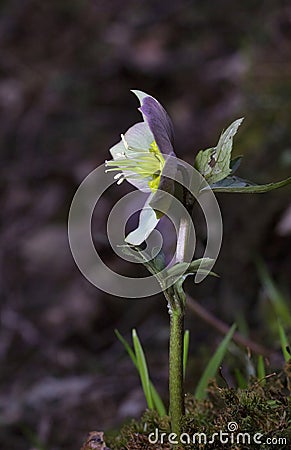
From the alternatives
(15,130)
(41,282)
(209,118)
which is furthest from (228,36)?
(41,282)

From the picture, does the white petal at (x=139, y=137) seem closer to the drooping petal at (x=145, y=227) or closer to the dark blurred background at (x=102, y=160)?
the drooping petal at (x=145, y=227)

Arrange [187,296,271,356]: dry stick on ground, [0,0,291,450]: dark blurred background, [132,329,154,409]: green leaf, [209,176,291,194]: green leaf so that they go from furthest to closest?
[0,0,291,450]: dark blurred background → [187,296,271,356]: dry stick on ground → [132,329,154,409]: green leaf → [209,176,291,194]: green leaf

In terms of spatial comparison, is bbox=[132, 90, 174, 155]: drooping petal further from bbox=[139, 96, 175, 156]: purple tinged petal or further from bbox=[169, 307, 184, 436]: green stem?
bbox=[169, 307, 184, 436]: green stem

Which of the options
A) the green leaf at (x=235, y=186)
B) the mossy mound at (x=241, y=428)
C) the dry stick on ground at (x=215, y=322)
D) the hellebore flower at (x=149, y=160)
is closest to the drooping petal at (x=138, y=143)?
the hellebore flower at (x=149, y=160)

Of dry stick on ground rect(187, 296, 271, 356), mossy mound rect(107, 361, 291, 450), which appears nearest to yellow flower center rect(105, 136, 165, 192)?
mossy mound rect(107, 361, 291, 450)

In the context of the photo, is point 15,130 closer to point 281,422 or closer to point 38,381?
point 38,381

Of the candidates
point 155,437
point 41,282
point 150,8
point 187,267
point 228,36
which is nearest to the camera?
point 187,267
